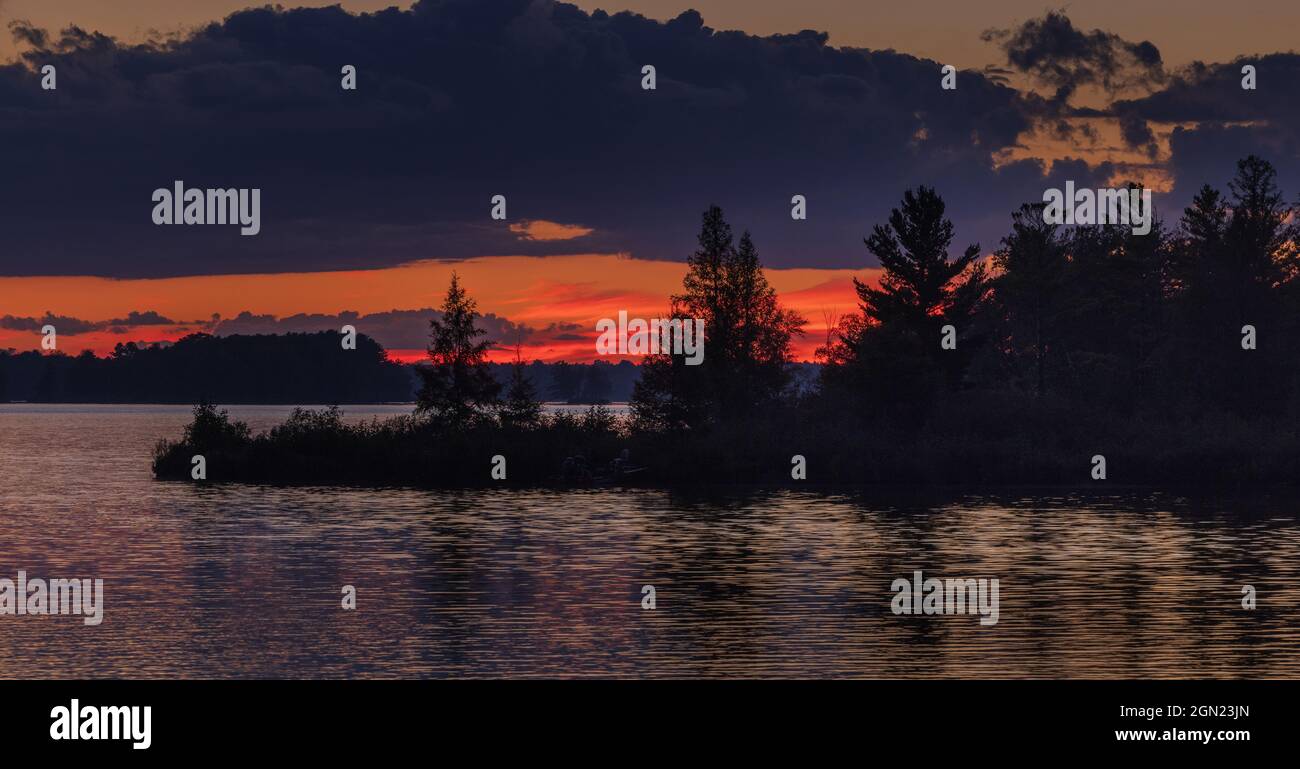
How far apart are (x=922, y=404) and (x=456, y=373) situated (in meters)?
35.0

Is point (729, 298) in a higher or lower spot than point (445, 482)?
higher

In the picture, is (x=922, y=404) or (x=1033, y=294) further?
(x=1033, y=294)

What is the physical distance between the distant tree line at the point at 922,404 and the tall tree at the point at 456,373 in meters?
0.15

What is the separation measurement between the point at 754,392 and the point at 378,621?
80814 mm

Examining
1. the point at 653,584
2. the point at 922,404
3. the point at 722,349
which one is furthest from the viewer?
the point at 722,349

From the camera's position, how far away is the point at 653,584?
1629 inches

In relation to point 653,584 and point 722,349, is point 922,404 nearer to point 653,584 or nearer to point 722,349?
point 722,349

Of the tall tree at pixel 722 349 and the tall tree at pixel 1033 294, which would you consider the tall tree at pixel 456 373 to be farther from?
the tall tree at pixel 1033 294

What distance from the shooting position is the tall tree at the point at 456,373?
103 meters

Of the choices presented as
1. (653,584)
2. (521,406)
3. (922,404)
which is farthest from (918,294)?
(653,584)
